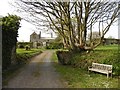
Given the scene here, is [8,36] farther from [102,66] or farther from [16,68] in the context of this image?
[102,66]

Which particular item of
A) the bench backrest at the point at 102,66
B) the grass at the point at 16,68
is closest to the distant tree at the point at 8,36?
the grass at the point at 16,68

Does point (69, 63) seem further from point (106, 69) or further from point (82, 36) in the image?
point (106, 69)

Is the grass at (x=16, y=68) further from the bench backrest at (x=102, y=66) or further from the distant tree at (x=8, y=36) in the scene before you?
the bench backrest at (x=102, y=66)

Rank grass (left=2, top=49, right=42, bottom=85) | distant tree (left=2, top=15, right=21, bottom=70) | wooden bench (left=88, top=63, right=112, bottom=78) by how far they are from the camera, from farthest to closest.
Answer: distant tree (left=2, top=15, right=21, bottom=70) < grass (left=2, top=49, right=42, bottom=85) < wooden bench (left=88, top=63, right=112, bottom=78)

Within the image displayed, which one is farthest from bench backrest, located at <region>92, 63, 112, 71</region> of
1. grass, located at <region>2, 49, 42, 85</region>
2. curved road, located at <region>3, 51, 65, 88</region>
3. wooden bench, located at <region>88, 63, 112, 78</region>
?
grass, located at <region>2, 49, 42, 85</region>

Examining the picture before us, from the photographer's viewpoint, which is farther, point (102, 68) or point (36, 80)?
point (102, 68)

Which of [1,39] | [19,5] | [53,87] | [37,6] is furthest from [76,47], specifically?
[53,87]

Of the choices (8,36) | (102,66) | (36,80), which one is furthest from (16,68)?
(102,66)

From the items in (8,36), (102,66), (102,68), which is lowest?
(102,68)

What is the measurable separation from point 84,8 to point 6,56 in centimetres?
967

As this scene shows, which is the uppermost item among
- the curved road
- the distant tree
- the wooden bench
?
the distant tree

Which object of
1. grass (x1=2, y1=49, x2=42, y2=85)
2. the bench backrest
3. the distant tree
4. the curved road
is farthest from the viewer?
the distant tree

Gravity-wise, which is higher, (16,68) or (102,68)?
(102,68)

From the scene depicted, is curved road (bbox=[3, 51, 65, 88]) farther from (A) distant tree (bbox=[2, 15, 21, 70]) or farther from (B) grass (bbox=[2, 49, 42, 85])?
(A) distant tree (bbox=[2, 15, 21, 70])
